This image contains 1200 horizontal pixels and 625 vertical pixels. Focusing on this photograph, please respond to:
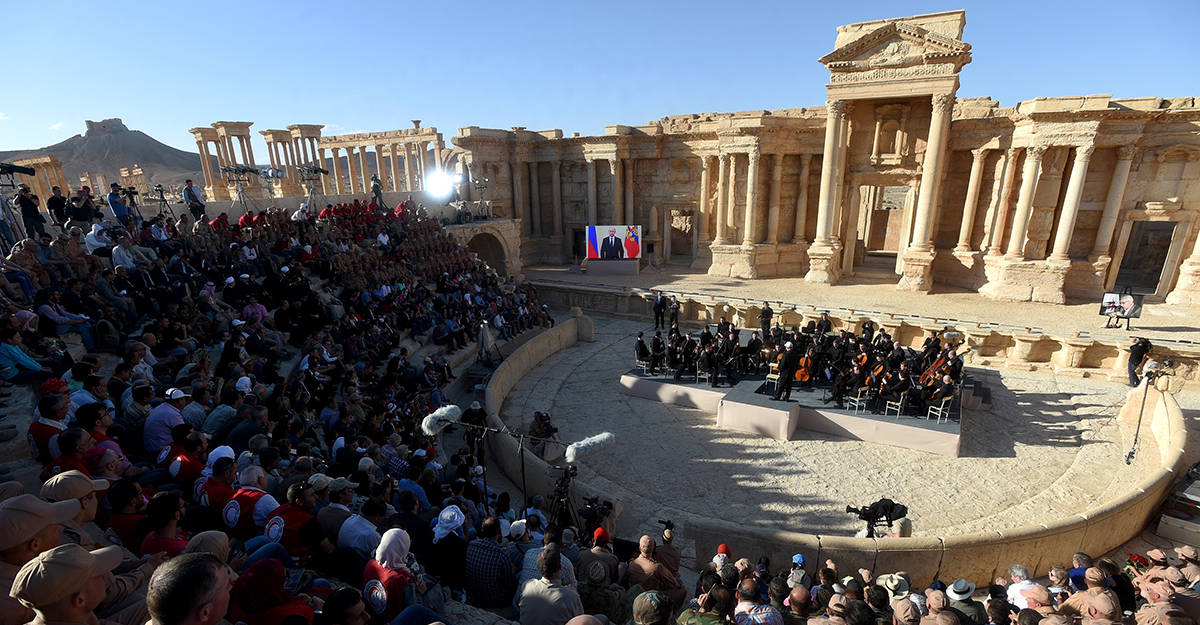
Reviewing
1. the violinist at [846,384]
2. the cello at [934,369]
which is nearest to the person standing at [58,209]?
the violinist at [846,384]

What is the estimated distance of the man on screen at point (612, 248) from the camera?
28312 millimetres

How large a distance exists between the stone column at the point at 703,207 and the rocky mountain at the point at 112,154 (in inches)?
2046

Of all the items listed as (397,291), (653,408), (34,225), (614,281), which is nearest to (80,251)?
(34,225)

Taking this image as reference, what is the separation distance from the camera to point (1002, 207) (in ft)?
75.7

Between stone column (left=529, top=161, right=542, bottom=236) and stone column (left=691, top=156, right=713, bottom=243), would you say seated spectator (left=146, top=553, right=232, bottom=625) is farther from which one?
stone column (left=529, top=161, right=542, bottom=236)

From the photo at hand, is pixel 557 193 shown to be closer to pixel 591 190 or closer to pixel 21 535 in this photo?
pixel 591 190

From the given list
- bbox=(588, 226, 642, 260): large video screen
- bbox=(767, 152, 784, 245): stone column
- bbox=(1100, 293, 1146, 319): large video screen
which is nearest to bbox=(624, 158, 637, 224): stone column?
bbox=(588, 226, 642, 260): large video screen

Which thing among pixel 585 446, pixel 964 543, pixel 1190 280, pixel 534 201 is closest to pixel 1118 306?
pixel 1190 280

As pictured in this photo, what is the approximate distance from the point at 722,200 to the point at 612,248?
20.2ft

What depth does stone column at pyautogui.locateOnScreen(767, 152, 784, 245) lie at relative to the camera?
89.0ft

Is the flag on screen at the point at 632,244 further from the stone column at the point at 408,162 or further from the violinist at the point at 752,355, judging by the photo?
the stone column at the point at 408,162

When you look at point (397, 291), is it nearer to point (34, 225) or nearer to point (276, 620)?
point (34, 225)

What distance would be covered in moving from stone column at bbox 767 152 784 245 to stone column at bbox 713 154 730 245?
2114mm

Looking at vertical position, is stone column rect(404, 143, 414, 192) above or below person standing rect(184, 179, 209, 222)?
above
